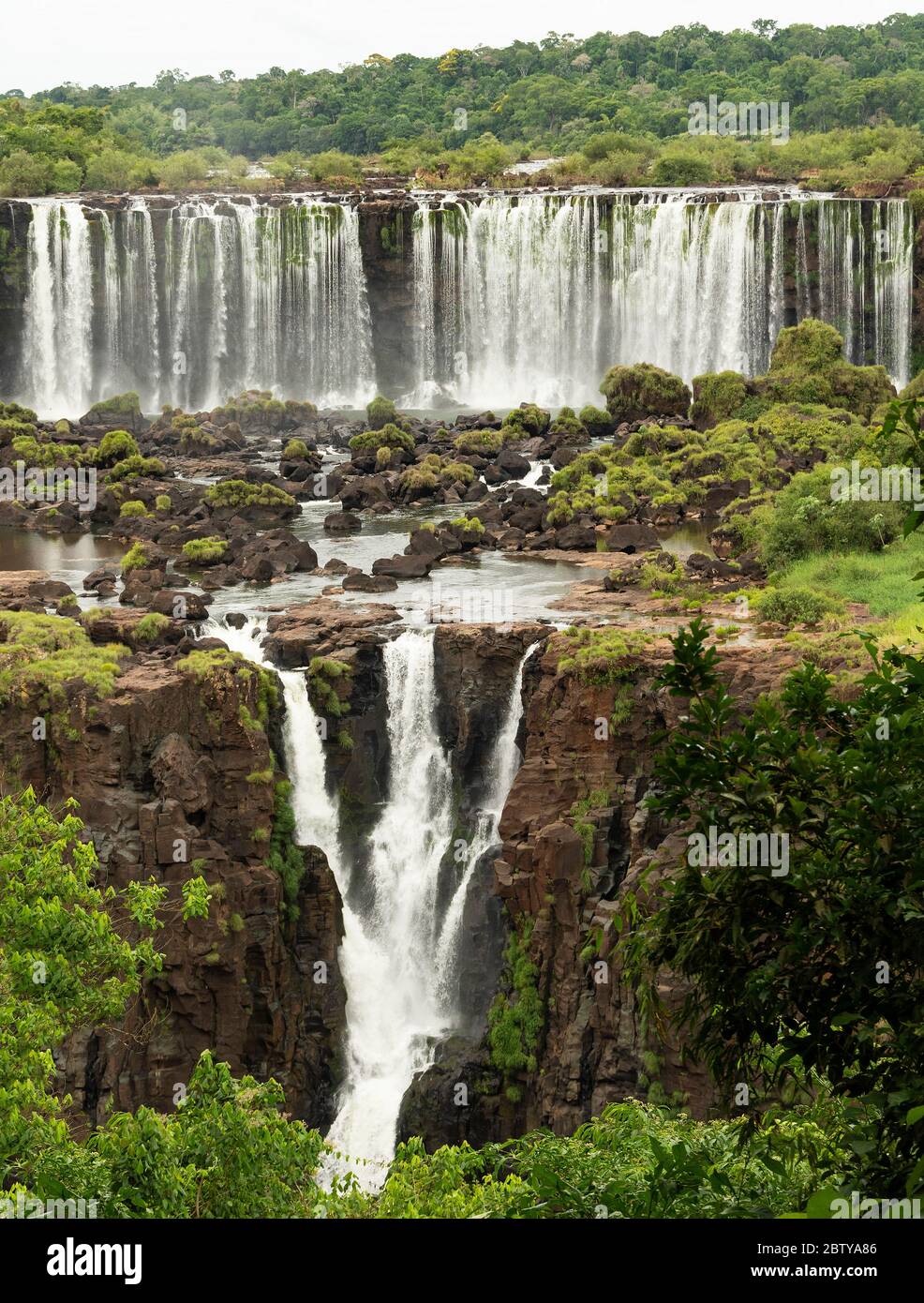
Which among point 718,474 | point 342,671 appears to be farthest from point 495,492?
point 342,671

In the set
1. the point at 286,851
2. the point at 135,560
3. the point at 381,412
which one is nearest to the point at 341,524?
the point at 135,560

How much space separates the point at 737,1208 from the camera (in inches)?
369

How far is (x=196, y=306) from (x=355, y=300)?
589cm

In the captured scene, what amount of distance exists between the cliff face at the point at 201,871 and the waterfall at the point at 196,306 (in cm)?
3850

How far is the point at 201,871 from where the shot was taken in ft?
81.0

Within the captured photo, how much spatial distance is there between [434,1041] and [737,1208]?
17163 mm

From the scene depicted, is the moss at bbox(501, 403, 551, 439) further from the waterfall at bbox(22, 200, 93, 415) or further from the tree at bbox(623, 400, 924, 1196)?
the tree at bbox(623, 400, 924, 1196)

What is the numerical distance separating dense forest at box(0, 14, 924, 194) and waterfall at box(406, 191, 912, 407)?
20.1 feet

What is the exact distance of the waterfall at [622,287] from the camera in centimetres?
5681

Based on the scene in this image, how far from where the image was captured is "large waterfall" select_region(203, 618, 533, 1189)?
26.7 m
